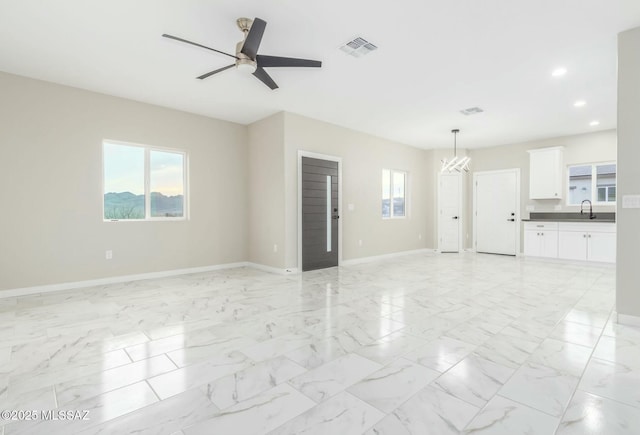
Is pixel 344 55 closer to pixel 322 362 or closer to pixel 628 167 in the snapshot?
pixel 628 167

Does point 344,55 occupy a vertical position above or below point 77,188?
Answer: above

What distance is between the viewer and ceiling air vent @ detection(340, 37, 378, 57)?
333cm

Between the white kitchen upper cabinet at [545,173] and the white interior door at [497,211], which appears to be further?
the white interior door at [497,211]

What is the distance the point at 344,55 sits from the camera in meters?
3.62

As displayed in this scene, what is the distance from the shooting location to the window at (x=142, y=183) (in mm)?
4996

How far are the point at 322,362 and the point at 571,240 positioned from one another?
6.77 m

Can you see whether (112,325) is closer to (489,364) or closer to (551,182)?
(489,364)

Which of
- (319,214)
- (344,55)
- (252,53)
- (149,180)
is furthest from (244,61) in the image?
(319,214)

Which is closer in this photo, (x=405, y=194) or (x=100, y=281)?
(x=100, y=281)

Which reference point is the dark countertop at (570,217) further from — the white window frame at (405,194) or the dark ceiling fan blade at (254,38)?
the dark ceiling fan blade at (254,38)

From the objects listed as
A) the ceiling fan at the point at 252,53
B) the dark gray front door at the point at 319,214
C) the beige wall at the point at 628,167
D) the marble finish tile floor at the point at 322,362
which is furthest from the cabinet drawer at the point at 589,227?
the ceiling fan at the point at 252,53

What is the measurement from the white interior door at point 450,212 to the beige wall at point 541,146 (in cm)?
34

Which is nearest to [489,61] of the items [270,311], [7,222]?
[270,311]

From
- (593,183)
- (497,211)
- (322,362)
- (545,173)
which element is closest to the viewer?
(322,362)
